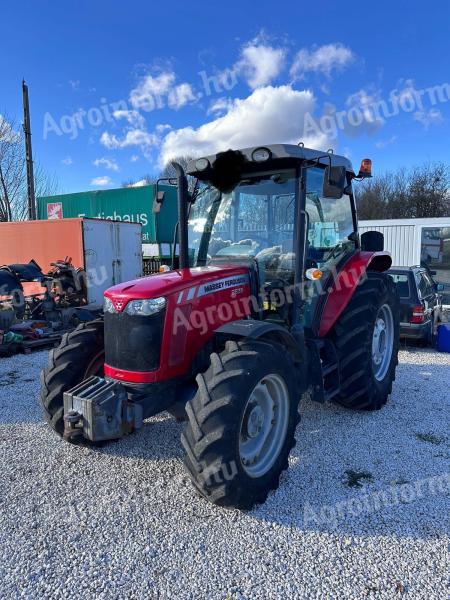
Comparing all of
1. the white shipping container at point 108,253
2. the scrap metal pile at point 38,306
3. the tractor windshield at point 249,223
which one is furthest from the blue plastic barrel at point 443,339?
the white shipping container at point 108,253

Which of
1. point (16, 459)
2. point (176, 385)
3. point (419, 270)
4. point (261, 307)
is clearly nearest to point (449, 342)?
point (419, 270)

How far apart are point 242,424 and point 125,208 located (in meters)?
15.3

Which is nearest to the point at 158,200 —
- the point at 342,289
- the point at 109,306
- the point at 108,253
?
the point at 109,306

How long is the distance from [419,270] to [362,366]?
4.52 meters

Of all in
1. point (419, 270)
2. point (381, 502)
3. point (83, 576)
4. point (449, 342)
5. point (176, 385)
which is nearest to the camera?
point (83, 576)

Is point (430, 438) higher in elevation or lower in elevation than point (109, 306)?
lower

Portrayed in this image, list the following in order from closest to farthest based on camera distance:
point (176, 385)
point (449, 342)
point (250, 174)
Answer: point (176, 385)
point (250, 174)
point (449, 342)

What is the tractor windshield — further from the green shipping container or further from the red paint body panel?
the green shipping container

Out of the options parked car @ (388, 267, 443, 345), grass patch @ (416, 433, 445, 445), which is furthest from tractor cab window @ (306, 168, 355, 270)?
parked car @ (388, 267, 443, 345)

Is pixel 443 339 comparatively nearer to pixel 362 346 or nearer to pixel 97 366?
pixel 362 346

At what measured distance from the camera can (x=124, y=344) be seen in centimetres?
304

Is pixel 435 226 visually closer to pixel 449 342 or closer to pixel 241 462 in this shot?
pixel 449 342

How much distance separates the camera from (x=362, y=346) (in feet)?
13.2

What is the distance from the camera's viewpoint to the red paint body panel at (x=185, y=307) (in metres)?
2.99
